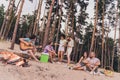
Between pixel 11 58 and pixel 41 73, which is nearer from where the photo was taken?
pixel 11 58

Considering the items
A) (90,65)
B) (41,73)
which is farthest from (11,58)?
(90,65)

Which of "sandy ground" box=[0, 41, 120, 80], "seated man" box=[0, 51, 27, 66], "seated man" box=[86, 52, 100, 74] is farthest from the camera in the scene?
"seated man" box=[86, 52, 100, 74]

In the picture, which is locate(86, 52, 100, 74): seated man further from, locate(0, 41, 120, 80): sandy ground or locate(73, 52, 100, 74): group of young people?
locate(0, 41, 120, 80): sandy ground

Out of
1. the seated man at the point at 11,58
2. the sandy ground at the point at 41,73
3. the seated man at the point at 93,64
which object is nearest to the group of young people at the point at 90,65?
the seated man at the point at 93,64

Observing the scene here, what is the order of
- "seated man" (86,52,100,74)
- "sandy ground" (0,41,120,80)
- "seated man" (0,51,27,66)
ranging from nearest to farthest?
1. "sandy ground" (0,41,120,80)
2. "seated man" (0,51,27,66)
3. "seated man" (86,52,100,74)

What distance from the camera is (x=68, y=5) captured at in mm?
43875

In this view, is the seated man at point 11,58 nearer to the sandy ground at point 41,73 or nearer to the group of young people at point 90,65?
the sandy ground at point 41,73

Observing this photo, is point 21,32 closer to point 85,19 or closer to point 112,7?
point 85,19

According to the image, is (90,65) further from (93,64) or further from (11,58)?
(11,58)

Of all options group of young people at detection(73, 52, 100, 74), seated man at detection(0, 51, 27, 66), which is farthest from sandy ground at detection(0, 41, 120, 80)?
group of young people at detection(73, 52, 100, 74)

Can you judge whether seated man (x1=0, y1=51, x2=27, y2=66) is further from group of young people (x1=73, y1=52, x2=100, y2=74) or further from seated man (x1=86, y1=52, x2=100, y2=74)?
seated man (x1=86, y1=52, x2=100, y2=74)

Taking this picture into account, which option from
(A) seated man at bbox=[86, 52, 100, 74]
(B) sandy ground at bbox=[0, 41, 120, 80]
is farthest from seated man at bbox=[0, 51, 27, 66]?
(A) seated man at bbox=[86, 52, 100, 74]

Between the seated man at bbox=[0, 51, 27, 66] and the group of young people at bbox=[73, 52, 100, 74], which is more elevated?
the seated man at bbox=[0, 51, 27, 66]

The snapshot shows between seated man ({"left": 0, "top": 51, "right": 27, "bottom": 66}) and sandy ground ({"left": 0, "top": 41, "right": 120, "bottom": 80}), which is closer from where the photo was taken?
sandy ground ({"left": 0, "top": 41, "right": 120, "bottom": 80})
